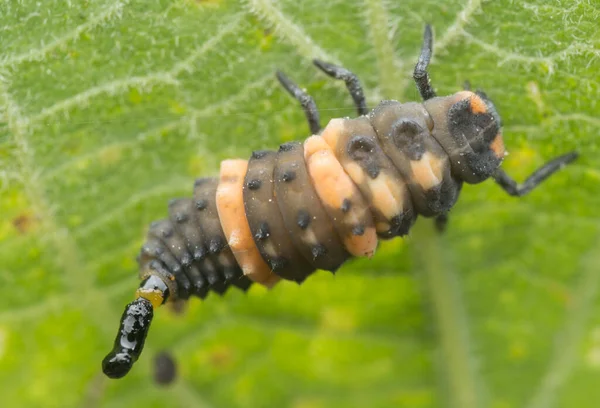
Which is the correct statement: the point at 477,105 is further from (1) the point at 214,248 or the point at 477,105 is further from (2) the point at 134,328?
(2) the point at 134,328

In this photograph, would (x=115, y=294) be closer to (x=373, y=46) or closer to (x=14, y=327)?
(x=14, y=327)

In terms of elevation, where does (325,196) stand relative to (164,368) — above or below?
above

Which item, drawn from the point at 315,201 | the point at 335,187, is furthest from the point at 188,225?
the point at 335,187

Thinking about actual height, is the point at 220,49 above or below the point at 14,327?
above

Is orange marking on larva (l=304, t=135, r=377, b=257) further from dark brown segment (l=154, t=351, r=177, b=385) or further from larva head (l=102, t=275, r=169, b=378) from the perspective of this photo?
dark brown segment (l=154, t=351, r=177, b=385)

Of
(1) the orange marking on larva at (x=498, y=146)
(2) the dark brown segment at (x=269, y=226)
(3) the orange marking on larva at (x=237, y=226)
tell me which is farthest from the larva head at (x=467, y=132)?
(3) the orange marking on larva at (x=237, y=226)

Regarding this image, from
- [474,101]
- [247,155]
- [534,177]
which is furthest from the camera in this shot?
[247,155]

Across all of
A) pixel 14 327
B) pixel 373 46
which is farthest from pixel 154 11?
pixel 14 327

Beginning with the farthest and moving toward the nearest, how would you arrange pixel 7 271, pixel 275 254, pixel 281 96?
pixel 7 271, pixel 281 96, pixel 275 254
